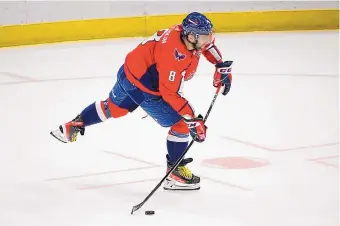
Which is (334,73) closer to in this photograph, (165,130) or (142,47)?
(165,130)

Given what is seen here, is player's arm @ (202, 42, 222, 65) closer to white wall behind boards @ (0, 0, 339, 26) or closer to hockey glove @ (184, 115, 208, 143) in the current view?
hockey glove @ (184, 115, 208, 143)

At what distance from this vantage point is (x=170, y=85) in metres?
4.25

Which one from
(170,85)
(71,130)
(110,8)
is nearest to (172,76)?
(170,85)

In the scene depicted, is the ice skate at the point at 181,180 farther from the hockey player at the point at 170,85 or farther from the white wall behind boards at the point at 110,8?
the white wall behind boards at the point at 110,8

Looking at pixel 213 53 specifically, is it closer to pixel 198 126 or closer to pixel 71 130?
pixel 198 126

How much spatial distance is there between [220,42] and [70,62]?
184cm

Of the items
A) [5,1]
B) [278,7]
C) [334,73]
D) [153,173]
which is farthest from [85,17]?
[153,173]

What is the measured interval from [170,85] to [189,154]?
1157 mm

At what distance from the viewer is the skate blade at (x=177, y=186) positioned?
4.64m

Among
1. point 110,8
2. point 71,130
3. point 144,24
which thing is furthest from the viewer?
point 144,24

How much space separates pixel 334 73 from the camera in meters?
7.79

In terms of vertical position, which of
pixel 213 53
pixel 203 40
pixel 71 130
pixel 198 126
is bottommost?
pixel 71 130

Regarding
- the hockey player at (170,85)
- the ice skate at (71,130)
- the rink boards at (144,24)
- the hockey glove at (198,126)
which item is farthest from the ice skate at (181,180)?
the rink boards at (144,24)

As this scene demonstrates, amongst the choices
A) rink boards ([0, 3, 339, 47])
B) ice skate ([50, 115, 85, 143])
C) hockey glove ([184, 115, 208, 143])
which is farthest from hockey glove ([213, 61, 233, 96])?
rink boards ([0, 3, 339, 47])
